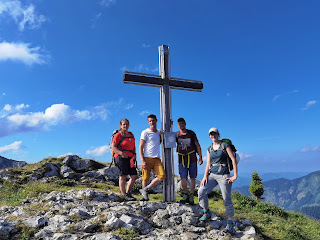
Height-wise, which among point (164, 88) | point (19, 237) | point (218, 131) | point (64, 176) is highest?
point (164, 88)

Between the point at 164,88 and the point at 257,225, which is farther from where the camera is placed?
the point at 257,225

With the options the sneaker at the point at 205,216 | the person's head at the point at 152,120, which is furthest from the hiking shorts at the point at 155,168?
the sneaker at the point at 205,216

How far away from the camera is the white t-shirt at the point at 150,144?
7.69m

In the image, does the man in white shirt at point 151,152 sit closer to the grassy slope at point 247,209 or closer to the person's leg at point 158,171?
the person's leg at point 158,171

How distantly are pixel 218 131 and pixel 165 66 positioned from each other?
361cm

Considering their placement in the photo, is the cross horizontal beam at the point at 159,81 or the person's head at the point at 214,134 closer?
the person's head at the point at 214,134

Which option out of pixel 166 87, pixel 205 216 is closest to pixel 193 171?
pixel 205 216

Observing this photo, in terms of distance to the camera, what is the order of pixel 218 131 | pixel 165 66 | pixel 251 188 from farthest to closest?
pixel 251 188 < pixel 165 66 < pixel 218 131

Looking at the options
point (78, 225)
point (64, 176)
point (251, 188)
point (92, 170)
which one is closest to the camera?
point (78, 225)

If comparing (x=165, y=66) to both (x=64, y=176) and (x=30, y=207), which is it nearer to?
(x=30, y=207)

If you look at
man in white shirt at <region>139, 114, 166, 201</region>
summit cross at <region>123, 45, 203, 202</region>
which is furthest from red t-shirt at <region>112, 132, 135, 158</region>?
summit cross at <region>123, 45, 203, 202</region>

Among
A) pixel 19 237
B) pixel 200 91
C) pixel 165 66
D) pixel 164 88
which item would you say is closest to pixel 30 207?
pixel 19 237

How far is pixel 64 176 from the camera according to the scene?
16.0m

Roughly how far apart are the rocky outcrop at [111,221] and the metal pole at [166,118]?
57 cm
